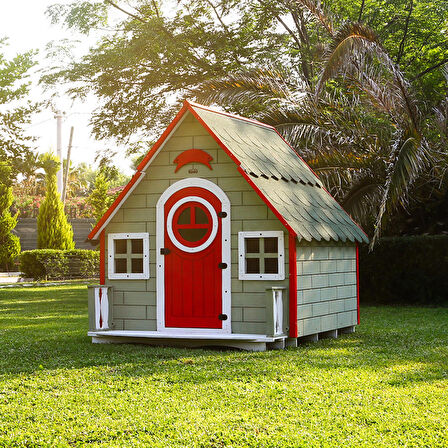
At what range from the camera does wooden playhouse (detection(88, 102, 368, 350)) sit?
32.7 feet

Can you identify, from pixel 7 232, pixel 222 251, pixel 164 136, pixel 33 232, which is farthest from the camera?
pixel 33 232

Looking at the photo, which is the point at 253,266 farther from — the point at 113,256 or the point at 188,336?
the point at 113,256

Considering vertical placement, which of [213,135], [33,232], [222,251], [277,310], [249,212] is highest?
[213,135]

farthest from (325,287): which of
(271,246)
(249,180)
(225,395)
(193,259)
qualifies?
(225,395)

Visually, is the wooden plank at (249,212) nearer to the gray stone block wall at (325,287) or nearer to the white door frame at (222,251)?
the white door frame at (222,251)

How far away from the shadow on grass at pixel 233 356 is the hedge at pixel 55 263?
15.7 meters

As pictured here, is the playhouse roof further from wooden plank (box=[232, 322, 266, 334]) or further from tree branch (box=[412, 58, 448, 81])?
tree branch (box=[412, 58, 448, 81])

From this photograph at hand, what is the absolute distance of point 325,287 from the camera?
10.9m

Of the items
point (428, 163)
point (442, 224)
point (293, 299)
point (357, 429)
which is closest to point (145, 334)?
point (293, 299)

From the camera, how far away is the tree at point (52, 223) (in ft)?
108

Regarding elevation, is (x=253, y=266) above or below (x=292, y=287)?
above

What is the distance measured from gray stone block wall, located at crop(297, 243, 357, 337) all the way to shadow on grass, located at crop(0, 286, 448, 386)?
32 centimetres

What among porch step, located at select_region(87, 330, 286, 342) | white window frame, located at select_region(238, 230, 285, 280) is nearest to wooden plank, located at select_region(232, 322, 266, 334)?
porch step, located at select_region(87, 330, 286, 342)

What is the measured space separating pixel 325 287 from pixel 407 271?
7754mm
